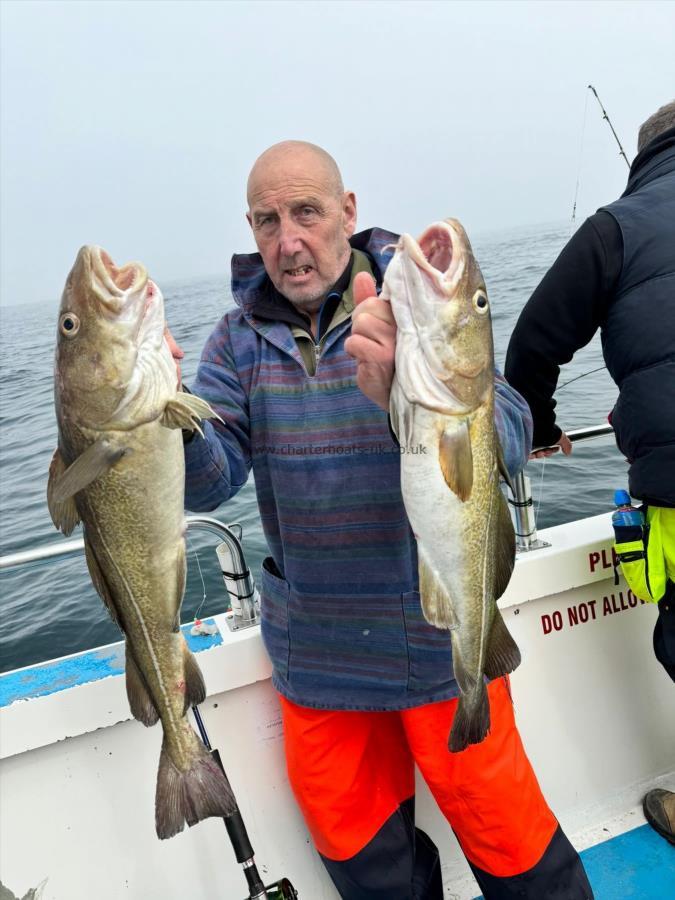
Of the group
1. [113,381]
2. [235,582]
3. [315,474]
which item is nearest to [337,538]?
[315,474]

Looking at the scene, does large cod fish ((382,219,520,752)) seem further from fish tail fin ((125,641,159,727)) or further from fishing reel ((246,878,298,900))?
fishing reel ((246,878,298,900))

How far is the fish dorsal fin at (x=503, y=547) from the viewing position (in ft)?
6.50

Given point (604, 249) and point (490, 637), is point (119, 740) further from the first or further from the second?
point (604, 249)

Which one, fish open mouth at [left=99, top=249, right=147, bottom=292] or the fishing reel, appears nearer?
fish open mouth at [left=99, top=249, right=147, bottom=292]

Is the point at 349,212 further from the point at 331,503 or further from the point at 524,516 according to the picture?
the point at 524,516

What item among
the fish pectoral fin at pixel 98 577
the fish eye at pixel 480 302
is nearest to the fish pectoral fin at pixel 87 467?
the fish pectoral fin at pixel 98 577

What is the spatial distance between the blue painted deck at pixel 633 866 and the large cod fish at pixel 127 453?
7.61 ft

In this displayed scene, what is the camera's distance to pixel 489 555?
77.3 inches

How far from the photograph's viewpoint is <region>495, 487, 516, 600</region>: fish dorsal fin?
1.98 meters

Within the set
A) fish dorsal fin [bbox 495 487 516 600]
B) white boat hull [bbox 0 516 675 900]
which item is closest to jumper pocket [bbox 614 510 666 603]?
white boat hull [bbox 0 516 675 900]

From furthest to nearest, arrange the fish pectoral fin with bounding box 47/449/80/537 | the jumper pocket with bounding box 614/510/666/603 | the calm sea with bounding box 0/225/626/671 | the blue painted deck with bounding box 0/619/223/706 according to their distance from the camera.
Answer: the calm sea with bounding box 0/225/626/671 → the jumper pocket with bounding box 614/510/666/603 → the blue painted deck with bounding box 0/619/223/706 → the fish pectoral fin with bounding box 47/449/80/537

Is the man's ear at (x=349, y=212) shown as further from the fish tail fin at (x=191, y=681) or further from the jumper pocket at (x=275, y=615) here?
the fish tail fin at (x=191, y=681)

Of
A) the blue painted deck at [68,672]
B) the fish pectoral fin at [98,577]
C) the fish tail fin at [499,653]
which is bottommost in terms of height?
the blue painted deck at [68,672]

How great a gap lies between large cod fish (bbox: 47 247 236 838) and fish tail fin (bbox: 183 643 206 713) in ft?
0.05
